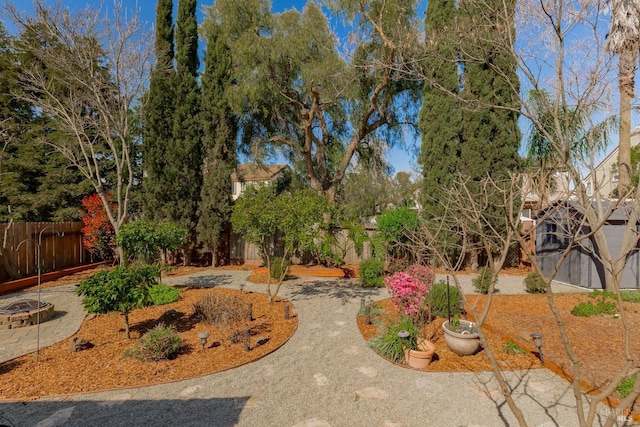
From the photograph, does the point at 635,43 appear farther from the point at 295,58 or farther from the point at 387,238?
the point at 295,58

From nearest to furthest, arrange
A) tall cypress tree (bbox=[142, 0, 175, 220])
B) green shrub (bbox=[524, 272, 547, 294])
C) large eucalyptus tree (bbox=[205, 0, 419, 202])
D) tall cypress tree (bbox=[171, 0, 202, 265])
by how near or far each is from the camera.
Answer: green shrub (bbox=[524, 272, 547, 294]), large eucalyptus tree (bbox=[205, 0, 419, 202]), tall cypress tree (bbox=[142, 0, 175, 220]), tall cypress tree (bbox=[171, 0, 202, 265])

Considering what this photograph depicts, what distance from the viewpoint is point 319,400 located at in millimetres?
3998

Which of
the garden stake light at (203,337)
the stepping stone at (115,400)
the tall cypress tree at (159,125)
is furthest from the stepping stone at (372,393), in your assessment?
the tall cypress tree at (159,125)

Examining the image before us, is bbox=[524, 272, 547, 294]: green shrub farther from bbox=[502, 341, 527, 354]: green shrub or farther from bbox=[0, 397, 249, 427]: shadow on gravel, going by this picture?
bbox=[0, 397, 249, 427]: shadow on gravel

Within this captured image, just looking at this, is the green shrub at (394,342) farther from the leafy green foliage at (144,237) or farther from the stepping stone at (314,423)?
the leafy green foliage at (144,237)

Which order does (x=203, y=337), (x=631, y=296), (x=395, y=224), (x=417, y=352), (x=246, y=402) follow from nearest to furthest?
(x=246, y=402)
(x=417, y=352)
(x=203, y=337)
(x=631, y=296)
(x=395, y=224)

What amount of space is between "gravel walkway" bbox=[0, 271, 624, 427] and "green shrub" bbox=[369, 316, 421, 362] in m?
0.17

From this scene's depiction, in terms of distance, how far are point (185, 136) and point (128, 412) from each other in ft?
39.1

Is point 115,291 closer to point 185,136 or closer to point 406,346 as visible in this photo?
point 406,346

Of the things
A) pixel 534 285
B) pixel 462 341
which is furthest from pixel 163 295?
pixel 534 285

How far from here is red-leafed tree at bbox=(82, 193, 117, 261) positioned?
12500 mm

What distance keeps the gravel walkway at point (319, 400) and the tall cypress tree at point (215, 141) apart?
9.35 meters

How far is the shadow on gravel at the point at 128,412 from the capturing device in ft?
11.6

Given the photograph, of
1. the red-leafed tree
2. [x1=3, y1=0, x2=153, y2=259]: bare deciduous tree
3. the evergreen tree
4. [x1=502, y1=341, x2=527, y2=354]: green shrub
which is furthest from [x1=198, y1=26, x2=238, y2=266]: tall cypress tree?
[x1=502, y1=341, x2=527, y2=354]: green shrub
